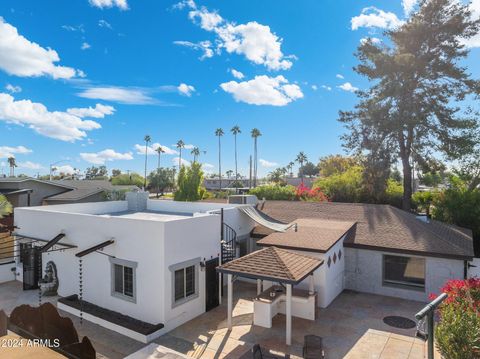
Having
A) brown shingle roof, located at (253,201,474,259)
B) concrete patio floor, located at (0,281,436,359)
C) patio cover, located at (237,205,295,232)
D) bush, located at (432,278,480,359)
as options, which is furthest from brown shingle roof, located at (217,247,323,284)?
brown shingle roof, located at (253,201,474,259)

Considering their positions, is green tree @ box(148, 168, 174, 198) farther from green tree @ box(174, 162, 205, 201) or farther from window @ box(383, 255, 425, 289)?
window @ box(383, 255, 425, 289)

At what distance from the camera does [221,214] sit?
1513 centimetres

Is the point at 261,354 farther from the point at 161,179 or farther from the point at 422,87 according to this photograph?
the point at 161,179

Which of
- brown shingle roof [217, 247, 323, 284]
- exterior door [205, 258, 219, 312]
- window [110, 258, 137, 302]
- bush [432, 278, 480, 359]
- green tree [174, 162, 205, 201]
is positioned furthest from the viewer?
green tree [174, 162, 205, 201]

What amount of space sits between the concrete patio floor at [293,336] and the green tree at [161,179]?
8419 centimetres

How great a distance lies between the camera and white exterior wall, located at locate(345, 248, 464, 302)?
47.3ft

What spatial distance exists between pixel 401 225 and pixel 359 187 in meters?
15.0

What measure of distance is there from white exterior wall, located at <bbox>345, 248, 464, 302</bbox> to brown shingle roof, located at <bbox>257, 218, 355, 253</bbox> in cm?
149

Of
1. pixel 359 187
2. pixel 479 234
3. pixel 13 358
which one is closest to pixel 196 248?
pixel 13 358

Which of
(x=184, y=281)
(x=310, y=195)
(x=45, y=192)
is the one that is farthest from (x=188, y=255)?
(x=45, y=192)

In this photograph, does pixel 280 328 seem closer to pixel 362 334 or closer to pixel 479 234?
pixel 362 334

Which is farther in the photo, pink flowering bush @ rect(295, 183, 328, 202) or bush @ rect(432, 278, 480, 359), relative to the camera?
pink flowering bush @ rect(295, 183, 328, 202)

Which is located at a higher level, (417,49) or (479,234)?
(417,49)

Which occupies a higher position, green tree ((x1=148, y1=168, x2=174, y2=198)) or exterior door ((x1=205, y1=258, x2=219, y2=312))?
green tree ((x1=148, y1=168, x2=174, y2=198))
